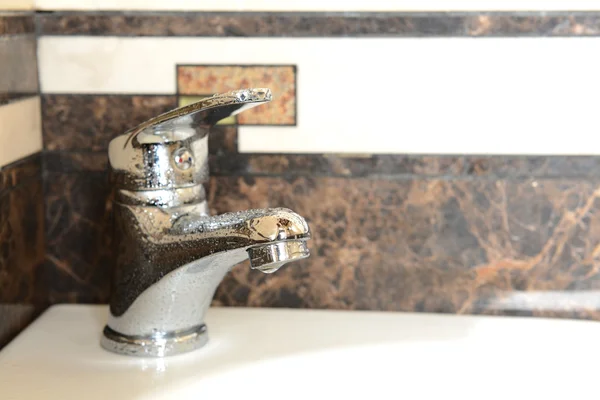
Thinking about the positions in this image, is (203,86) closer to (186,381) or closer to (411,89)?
(411,89)

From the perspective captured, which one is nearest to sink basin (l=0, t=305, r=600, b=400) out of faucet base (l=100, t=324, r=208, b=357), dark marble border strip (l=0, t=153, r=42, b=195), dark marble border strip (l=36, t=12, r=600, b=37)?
faucet base (l=100, t=324, r=208, b=357)

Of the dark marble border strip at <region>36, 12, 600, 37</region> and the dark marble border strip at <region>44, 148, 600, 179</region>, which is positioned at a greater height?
the dark marble border strip at <region>36, 12, 600, 37</region>

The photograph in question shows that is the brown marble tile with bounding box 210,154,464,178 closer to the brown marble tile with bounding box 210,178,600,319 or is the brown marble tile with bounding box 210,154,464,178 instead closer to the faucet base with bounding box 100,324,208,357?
the brown marble tile with bounding box 210,178,600,319

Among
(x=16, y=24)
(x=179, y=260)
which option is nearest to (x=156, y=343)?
(x=179, y=260)

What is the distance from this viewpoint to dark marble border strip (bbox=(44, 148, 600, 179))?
0.94 meters

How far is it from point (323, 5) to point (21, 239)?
1.33 feet

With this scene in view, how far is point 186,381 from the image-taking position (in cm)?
79

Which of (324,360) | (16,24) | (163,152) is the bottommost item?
(324,360)

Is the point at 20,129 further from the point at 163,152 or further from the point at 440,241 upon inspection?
the point at 440,241

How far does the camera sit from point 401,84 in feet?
3.07

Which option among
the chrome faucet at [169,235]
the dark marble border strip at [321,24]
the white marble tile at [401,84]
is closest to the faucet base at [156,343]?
the chrome faucet at [169,235]

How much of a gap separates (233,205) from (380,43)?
239mm

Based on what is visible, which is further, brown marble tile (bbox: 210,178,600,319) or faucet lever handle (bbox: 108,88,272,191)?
brown marble tile (bbox: 210,178,600,319)

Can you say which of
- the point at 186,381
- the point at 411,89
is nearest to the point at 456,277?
the point at 411,89
